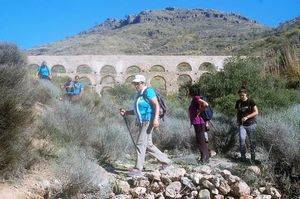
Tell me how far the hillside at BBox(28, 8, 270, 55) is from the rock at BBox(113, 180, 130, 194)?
6765 centimetres

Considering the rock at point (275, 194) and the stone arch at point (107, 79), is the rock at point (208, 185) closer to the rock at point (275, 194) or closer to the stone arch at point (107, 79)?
the rock at point (275, 194)

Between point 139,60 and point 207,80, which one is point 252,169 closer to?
point 207,80

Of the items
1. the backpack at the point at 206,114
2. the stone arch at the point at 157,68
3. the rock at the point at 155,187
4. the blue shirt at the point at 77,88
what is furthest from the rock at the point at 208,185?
the stone arch at the point at 157,68

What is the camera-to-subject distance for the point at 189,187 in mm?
7543

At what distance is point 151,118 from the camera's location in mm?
8023

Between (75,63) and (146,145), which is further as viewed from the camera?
(75,63)

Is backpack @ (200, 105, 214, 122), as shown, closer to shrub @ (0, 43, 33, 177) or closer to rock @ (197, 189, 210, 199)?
rock @ (197, 189, 210, 199)

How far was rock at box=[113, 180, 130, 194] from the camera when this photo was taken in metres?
7.28

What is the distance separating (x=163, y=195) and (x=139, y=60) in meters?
42.8

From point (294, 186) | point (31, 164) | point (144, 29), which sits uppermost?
point (144, 29)

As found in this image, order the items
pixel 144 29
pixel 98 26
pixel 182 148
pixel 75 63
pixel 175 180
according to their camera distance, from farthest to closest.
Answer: pixel 98 26 < pixel 144 29 < pixel 75 63 < pixel 182 148 < pixel 175 180

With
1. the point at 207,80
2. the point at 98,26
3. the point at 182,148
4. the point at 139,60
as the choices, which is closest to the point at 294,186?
the point at 182,148

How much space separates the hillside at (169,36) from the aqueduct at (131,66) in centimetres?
2513

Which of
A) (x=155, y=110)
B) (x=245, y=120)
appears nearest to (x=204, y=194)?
(x=155, y=110)
